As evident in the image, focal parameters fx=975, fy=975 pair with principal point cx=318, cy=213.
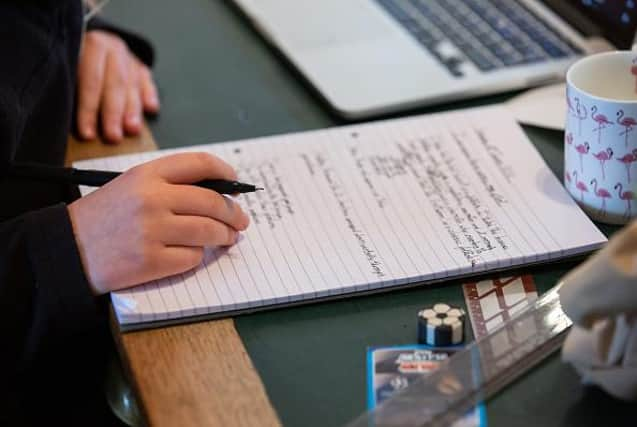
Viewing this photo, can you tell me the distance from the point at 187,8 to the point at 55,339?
0.57 meters

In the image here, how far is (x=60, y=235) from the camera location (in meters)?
0.67

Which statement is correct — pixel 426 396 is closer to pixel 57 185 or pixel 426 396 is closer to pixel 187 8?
pixel 57 185

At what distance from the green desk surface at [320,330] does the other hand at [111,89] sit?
24mm

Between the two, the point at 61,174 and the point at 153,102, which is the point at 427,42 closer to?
the point at 153,102

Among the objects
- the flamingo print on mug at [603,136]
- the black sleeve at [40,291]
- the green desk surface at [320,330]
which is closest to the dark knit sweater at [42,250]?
the black sleeve at [40,291]

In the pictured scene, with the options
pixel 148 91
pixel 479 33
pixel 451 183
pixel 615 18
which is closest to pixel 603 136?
pixel 451 183

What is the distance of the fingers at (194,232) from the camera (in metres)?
0.67

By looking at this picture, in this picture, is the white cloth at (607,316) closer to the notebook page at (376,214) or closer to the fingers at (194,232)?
the notebook page at (376,214)

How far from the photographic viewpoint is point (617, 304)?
508mm

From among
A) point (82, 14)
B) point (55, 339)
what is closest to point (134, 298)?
point (55, 339)

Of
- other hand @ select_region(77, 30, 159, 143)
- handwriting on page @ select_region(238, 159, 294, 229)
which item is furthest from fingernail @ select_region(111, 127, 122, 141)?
handwriting on page @ select_region(238, 159, 294, 229)

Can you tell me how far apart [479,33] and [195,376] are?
55cm

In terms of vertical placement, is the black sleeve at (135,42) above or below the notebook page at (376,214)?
below

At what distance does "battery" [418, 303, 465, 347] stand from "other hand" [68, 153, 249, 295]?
0.52 ft
